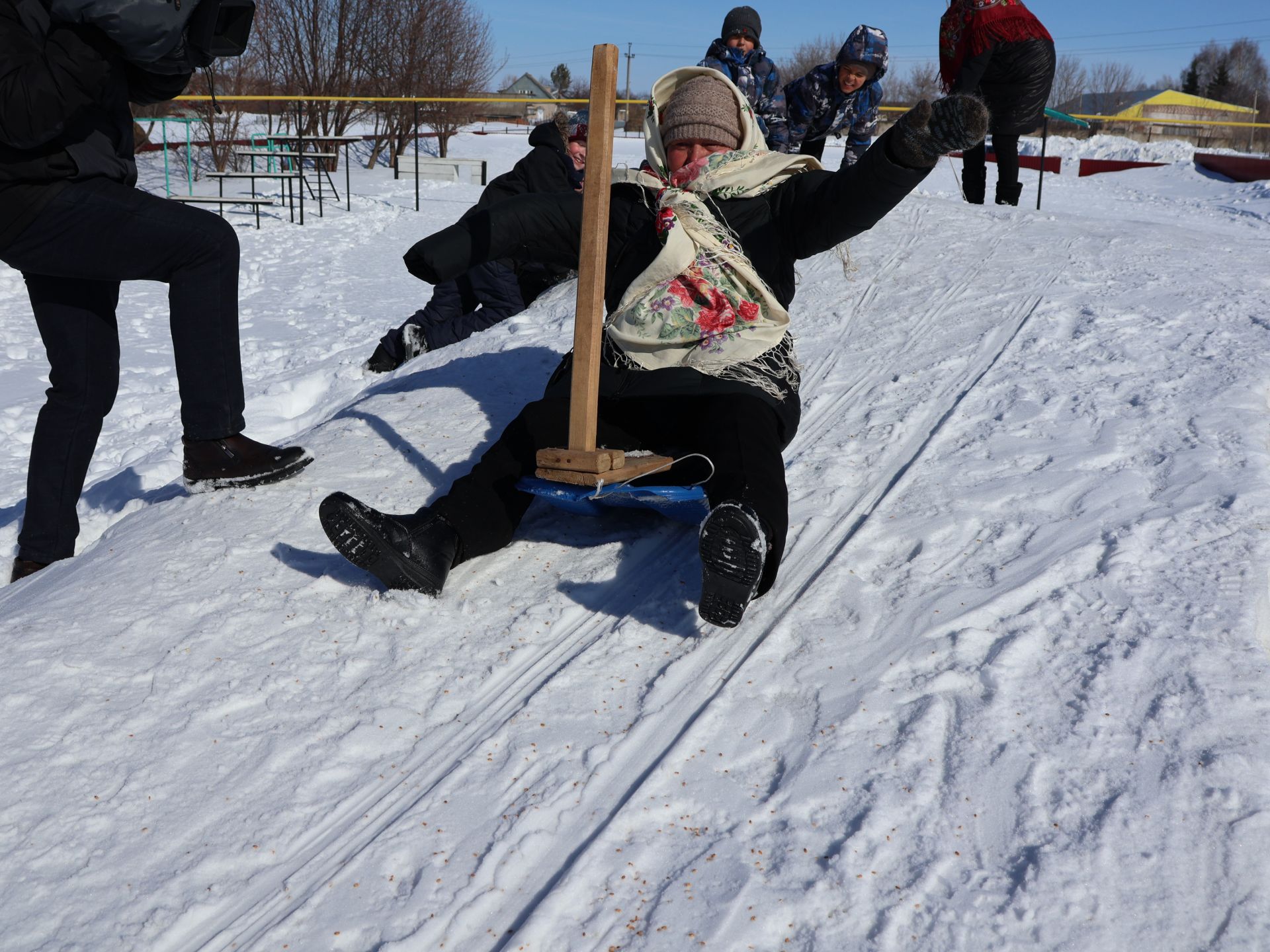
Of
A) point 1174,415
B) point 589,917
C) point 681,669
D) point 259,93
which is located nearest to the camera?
point 589,917

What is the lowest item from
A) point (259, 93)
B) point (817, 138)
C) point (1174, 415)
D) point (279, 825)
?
point (279, 825)

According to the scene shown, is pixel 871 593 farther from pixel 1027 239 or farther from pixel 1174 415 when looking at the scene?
pixel 1027 239

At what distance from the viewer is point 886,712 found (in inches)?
81.0

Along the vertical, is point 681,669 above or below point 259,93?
below

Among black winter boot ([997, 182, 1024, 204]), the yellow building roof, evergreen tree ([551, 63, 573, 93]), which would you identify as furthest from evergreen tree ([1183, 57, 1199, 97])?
black winter boot ([997, 182, 1024, 204])

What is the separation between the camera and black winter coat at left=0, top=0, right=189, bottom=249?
2.36 m

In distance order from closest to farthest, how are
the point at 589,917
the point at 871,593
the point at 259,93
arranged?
1. the point at 589,917
2. the point at 871,593
3. the point at 259,93

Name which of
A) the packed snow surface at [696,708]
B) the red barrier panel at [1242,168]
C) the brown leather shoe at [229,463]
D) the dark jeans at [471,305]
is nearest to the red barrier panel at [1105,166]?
the red barrier panel at [1242,168]

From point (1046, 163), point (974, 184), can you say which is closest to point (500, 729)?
point (974, 184)

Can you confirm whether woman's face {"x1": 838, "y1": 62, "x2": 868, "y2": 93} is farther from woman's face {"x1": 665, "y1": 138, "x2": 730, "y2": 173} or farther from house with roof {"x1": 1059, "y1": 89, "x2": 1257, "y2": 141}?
house with roof {"x1": 1059, "y1": 89, "x2": 1257, "y2": 141}

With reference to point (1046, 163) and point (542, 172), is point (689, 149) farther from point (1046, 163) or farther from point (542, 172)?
point (1046, 163)

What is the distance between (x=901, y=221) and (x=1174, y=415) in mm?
3976

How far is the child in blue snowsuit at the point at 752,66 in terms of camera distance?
710 cm

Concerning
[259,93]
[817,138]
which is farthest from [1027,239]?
[259,93]
